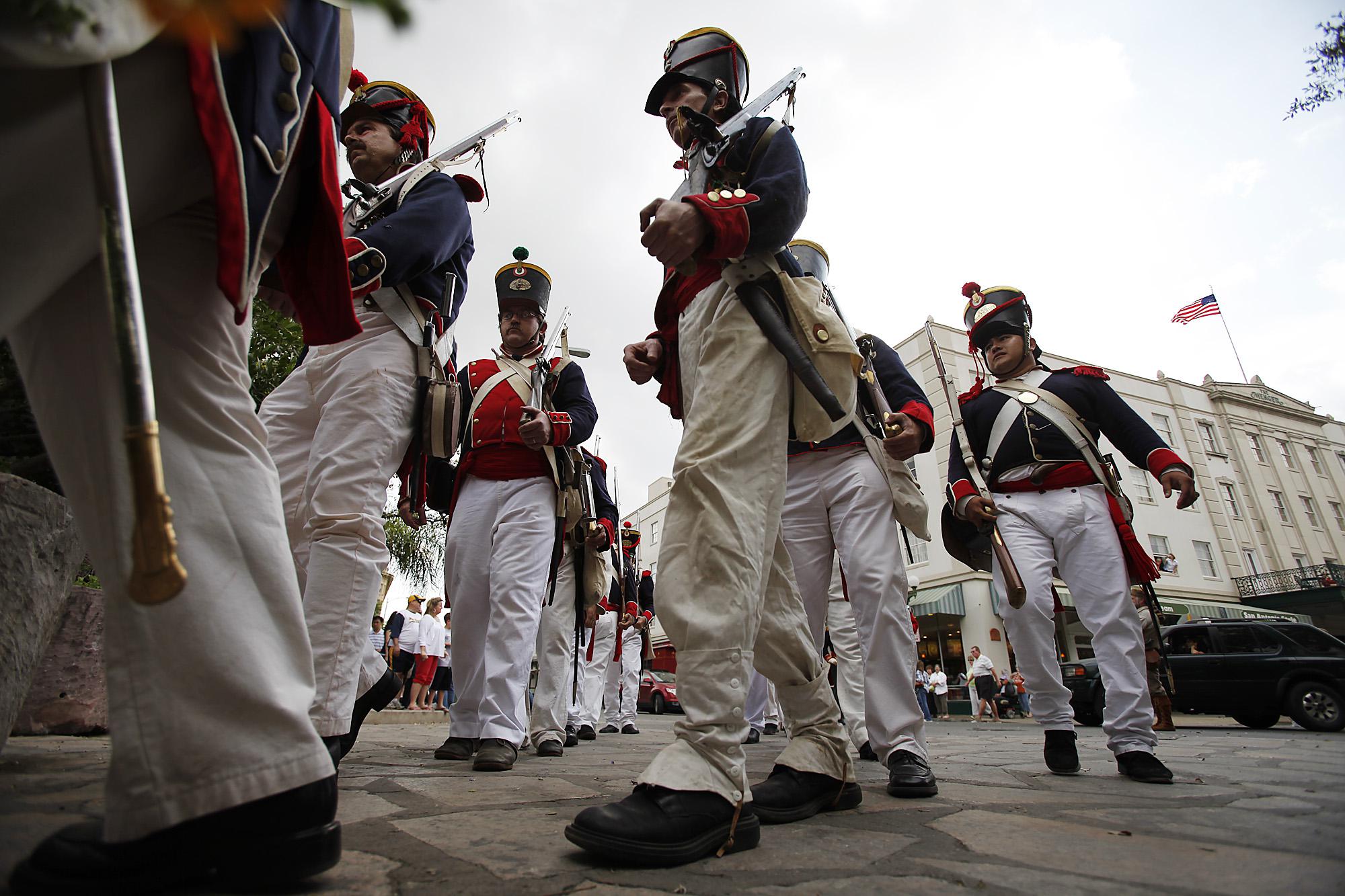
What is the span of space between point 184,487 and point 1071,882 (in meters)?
1.58

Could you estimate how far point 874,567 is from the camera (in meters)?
2.92

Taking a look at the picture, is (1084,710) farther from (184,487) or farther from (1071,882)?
(184,487)

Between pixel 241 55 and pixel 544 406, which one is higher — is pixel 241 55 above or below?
below

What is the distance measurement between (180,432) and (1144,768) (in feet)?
11.2

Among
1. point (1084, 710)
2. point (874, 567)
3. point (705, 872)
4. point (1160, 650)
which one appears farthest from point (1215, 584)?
point (705, 872)

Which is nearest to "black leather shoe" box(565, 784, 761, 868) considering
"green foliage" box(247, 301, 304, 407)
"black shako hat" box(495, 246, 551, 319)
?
"black shako hat" box(495, 246, 551, 319)

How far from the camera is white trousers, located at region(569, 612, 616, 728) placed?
708cm

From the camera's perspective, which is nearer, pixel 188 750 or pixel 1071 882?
pixel 188 750

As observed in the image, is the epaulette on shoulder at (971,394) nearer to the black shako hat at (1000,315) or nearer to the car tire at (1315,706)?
the black shako hat at (1000,315)

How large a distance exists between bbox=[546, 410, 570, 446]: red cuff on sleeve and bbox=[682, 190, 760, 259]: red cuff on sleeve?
6.71 feet

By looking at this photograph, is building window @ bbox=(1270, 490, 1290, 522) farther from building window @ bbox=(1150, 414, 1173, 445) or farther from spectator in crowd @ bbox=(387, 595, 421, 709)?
spectator in crowd @ bbox=(387, 595, 421, 709)

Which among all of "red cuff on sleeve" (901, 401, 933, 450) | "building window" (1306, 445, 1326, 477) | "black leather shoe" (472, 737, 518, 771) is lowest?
"black leather shoe" (472, 737, 518, 771)

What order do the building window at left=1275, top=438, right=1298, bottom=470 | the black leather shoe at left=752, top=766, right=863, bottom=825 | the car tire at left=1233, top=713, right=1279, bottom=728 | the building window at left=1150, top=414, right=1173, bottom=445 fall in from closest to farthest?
the black leather shoe at left=752, top=766, right=863, bottom=825 < the car tire at left=1233, top=713, right=1279, bottom=728 < the building window at left=1150, top=414, right=1173, bottom=445 < the building window at left=1275, top=438, right=1298, bottom=470

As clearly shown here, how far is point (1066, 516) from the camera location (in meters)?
3.45
